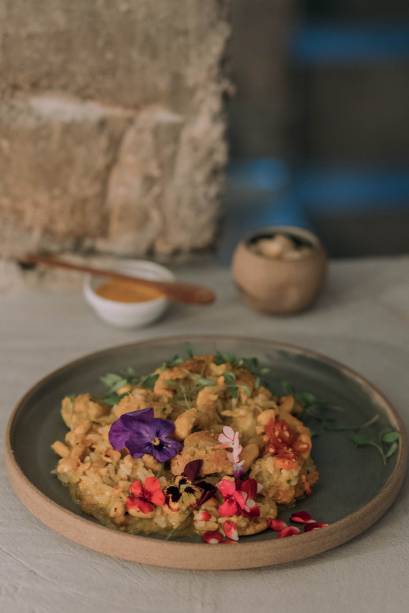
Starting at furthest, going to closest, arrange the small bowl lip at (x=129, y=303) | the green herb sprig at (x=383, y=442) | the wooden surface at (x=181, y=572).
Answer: the small bowl lip at (x=129, y=303)
the green herb sprig at (x=383, y=442)
the wooden surface at (x=181, y=572)

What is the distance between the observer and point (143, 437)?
93cm

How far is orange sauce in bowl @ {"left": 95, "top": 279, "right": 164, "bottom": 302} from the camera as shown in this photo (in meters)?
1.38

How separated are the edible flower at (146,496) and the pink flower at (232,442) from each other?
0.29ft

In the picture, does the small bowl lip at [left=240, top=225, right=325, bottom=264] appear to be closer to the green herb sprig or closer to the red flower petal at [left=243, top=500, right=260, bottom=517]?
the green herb sprig

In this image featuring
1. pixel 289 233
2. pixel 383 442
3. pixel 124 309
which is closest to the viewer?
pixel 383 442

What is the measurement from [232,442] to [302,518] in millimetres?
116

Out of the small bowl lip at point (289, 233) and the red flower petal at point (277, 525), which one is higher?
the small bowl lip at point (289, 233)

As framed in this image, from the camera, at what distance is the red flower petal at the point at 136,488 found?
904 millimetres

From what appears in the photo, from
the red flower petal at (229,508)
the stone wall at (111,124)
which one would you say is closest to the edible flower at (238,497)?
the red flower petal at (229,508)

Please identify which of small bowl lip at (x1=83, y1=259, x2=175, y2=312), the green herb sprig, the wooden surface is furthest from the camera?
small bowl lip at (x1=83, y1=259, x2=175, y2=312)

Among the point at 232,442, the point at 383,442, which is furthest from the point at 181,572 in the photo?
the point at 383,442

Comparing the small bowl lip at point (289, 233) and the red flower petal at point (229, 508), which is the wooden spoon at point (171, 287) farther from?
the red flower petal at point (229, 508)

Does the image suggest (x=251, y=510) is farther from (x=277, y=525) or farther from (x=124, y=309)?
(x=124, y=309)

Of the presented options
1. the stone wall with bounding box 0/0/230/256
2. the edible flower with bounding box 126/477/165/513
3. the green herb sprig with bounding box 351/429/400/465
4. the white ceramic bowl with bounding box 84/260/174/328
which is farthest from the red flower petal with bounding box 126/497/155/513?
the stone wall with bounding box 0/0/230/256
